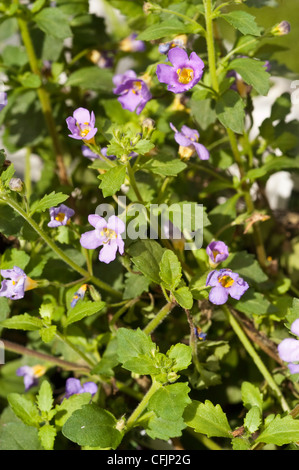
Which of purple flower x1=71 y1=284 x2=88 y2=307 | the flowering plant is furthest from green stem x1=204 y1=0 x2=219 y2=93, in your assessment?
purple flower x1=71 y1=284 x2=88 y2=307

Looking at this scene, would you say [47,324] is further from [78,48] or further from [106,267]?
[78,48]

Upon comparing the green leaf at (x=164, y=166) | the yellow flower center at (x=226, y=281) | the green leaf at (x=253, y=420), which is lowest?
the green leaf at (x=253, y=420)

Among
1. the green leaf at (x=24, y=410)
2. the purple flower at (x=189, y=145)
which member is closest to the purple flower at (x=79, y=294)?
the green leaf at (x=24, y=410)

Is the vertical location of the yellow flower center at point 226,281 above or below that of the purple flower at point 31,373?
above

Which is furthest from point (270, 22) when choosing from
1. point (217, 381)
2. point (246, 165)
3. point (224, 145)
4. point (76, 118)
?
point (217, 381)

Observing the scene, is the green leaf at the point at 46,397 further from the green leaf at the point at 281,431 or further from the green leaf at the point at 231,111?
the green leaf at the point at 231,111

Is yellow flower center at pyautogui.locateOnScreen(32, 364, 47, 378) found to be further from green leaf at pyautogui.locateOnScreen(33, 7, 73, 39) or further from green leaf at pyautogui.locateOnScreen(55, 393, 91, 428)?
green leaf at pyautogui.locateOnScreen(33, 7, 73, 39)

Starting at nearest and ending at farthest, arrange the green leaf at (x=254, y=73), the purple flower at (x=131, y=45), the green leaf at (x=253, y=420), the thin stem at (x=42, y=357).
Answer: the green leaf at (x=253, y=420)
the green leaf at (x=254, y=73)
the thin stem at (x=42, y=357)
the purple flower at (x=131, y=45)

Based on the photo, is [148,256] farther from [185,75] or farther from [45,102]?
[45,102]
